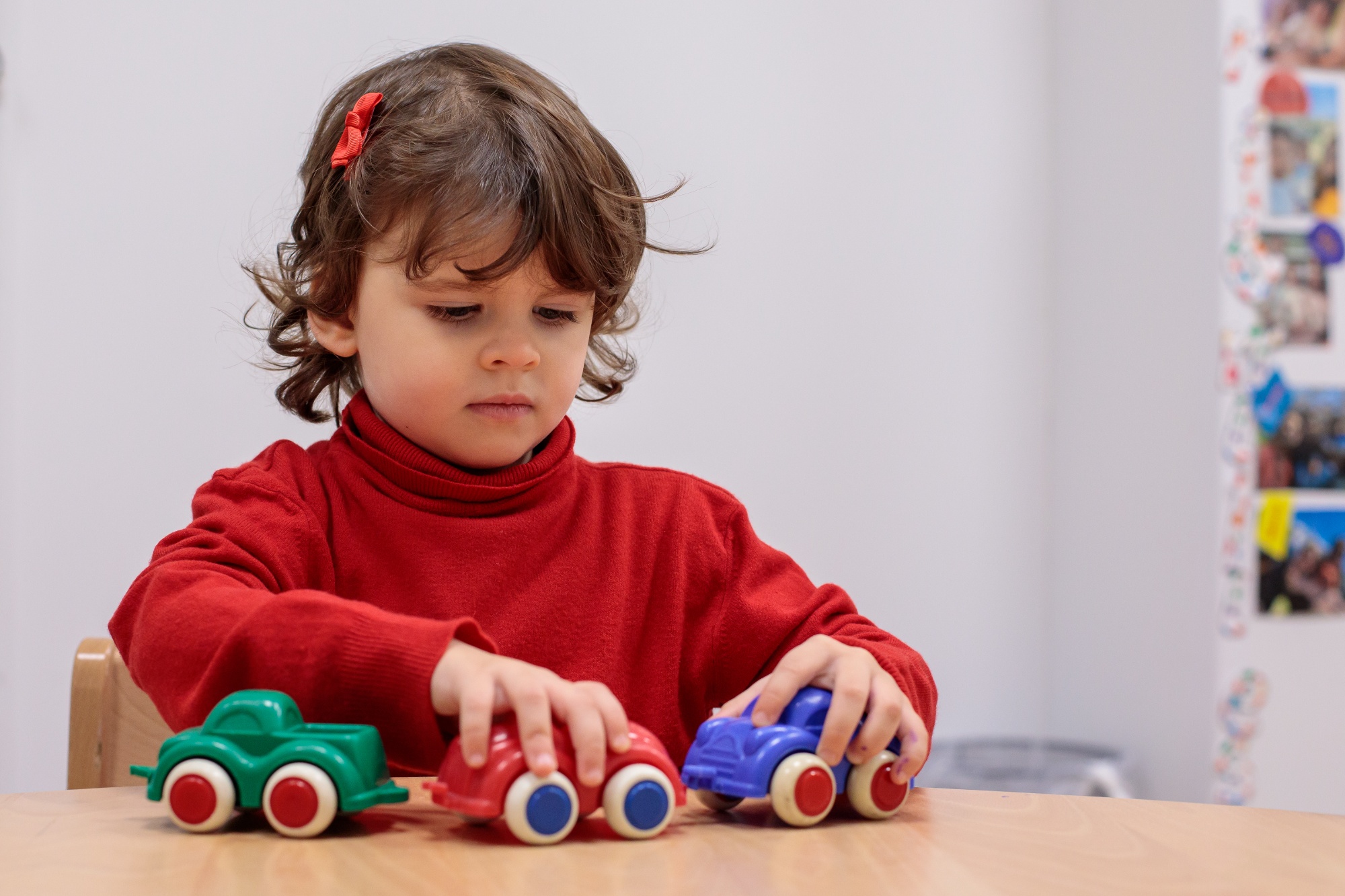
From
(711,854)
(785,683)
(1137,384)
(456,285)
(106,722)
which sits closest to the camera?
(711,854)

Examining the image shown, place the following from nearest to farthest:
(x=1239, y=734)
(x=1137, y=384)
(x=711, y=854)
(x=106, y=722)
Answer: (x=711, y=854) < (x=106, y=722) < (x=1239, y=734) < (x=1137, y=384)

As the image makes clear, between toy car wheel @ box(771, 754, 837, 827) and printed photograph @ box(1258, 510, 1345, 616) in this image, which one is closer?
toy car wheel @ box(771, 754, 837, 827)

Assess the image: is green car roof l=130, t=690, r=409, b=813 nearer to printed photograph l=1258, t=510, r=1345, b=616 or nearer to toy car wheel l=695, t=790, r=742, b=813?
toy car wheel l=695, t=790, r=742, b=813

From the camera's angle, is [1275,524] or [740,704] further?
[1275,524]

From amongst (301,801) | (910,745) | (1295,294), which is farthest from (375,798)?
(1295,294)

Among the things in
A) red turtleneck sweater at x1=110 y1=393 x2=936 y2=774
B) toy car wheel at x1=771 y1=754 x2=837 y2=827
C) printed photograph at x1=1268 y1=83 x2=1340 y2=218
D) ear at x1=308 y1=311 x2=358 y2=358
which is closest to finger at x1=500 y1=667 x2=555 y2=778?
toy car wheel at x1=771 y1=754 x2=837 y2=827

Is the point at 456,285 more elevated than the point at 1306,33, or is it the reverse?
the point at 1306,33

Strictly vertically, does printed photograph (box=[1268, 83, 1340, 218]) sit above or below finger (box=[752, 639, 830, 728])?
above

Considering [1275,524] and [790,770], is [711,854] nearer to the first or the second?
[790,770]

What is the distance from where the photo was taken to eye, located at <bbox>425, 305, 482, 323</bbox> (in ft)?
2.50

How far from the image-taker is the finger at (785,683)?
580mm

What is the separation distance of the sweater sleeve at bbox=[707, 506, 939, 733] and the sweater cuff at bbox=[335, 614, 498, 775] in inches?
11.0

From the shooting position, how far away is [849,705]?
1.87 feet

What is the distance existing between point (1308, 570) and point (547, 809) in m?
1.65
